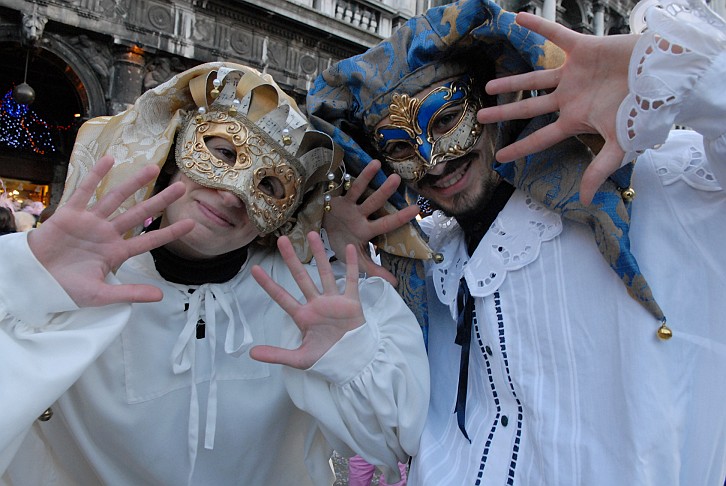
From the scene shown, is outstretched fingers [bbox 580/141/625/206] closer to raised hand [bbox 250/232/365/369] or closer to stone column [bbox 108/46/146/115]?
raised hand [bbox 250/232/365/369]

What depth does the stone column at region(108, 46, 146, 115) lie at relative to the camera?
714 cm

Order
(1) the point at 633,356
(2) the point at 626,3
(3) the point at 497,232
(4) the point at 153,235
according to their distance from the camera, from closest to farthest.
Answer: (1) the point at 633,356 < (4) the point at 153,235 < (3) the point at 497,232 < (2) the point at 626,3

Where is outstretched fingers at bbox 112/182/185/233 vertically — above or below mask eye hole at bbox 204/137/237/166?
below

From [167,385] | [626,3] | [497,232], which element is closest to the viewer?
[497,232]

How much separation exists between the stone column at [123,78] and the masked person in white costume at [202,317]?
6.03 m

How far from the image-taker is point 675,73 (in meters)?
1.06

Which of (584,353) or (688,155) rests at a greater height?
(688,155)

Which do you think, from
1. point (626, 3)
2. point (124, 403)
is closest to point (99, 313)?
point (124, 403)

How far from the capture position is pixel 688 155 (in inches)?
51.1

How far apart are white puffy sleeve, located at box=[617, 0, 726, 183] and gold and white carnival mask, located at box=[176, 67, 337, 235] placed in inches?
38.5

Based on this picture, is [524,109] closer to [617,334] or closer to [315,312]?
[617,334]

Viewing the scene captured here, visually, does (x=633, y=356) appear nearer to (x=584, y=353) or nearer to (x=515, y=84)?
(x=584, y=353)

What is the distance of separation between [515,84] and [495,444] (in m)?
0.95

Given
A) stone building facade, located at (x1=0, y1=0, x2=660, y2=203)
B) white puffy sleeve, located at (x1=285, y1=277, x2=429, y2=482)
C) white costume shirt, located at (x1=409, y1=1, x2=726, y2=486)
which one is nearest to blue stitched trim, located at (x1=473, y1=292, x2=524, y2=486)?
white costume shirt, located at (x1=409, y1=1, x2=726, y2=486)
